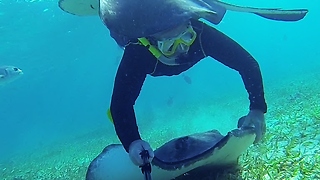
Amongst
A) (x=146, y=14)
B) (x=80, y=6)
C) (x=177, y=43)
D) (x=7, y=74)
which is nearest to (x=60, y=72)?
(x=7, y=74)

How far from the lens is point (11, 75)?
11.3 meters

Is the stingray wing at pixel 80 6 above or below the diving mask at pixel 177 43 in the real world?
below

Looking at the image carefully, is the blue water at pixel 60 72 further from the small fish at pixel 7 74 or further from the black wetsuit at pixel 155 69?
the black wetsuit at pixel 155 69

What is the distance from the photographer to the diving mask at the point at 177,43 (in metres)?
2.88

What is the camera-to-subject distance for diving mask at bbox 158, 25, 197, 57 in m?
2.88

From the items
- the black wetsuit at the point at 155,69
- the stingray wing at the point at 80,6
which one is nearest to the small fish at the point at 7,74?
the stingray wing at the point at 80,6

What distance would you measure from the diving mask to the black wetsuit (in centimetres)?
22

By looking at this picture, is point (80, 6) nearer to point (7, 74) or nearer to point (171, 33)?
point (171, 33)

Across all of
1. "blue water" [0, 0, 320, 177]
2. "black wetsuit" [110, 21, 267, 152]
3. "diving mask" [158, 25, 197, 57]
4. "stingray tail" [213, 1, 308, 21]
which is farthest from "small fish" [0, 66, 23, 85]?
"stingray tail" [213, 1, 308, 21]

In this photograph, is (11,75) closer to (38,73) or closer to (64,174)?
(64,174)

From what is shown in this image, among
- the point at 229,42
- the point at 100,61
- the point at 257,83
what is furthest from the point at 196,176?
the point at 100,61

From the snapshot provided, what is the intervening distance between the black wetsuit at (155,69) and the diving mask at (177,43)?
218mm

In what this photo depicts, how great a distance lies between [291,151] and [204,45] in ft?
5.49

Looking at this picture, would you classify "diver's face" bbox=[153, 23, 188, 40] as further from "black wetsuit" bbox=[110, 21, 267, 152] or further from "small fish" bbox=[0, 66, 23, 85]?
"small fish" bbox=[0, 66, 23, 85]
